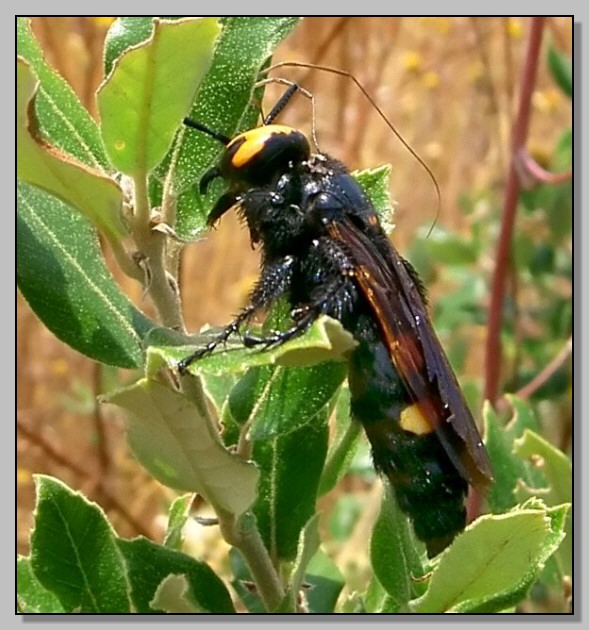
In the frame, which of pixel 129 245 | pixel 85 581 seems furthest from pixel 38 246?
pixel 85 581

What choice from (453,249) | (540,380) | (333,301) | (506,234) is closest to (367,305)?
(333,301)

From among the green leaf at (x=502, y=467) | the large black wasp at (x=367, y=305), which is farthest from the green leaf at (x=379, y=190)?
the green leaf at (x=502, y=467)

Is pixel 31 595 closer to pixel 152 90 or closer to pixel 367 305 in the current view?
pixel 367 305

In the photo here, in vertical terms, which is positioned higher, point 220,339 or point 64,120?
point 64,120

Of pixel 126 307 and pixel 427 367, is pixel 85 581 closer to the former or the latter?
pixel 126 307

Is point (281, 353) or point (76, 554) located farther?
point (76, 554)
